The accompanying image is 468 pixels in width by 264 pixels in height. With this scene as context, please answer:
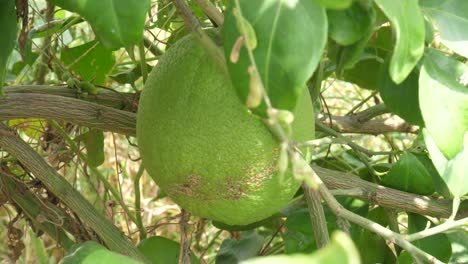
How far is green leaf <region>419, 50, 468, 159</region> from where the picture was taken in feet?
2.13

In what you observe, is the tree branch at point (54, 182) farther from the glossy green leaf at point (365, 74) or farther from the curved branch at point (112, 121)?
the glossy green leaf at point (365, 74)

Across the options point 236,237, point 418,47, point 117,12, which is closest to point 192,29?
point 117,12

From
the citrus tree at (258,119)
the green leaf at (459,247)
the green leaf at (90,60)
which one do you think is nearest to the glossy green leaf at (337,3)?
the citrus tree at (258,119)

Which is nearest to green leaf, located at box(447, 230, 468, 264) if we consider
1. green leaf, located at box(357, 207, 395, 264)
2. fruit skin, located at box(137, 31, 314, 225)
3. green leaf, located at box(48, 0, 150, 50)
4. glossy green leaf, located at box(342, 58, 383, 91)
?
green leaf, located at box(357, 207, 395, 264)

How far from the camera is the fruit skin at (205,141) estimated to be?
2.18ft

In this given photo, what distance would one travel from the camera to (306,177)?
1.48 feet

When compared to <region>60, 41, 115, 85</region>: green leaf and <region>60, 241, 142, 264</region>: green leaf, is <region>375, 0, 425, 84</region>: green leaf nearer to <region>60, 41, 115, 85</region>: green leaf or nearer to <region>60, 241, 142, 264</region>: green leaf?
<region>60, 241, 142, 264</region>: green leaf

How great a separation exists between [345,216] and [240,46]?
0.22 meters

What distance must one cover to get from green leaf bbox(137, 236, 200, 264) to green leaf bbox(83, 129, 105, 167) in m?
0.24

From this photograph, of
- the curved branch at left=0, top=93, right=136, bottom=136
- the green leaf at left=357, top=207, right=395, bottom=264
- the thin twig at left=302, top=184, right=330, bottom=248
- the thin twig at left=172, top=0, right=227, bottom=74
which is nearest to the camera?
the thin twig at left=172, top=0, right=227, bottom=74

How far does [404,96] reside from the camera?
81cm

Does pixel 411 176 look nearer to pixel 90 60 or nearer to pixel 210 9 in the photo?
pixel 210 9

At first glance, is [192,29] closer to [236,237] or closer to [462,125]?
[462,125]

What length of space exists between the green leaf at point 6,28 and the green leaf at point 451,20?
390mm
